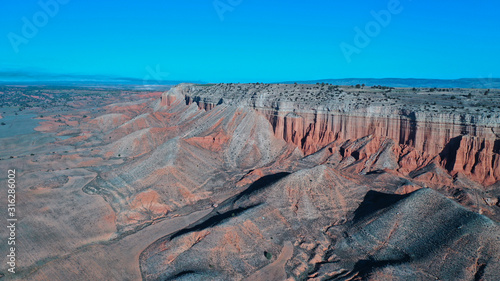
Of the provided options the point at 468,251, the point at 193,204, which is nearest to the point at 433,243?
the point at 468,251

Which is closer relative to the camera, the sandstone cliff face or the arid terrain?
the arid terrain

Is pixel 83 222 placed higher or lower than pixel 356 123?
lower

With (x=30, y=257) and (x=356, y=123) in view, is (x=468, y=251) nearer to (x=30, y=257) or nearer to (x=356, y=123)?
(x=356, y=123)

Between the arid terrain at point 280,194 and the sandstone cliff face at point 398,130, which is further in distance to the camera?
the sandstone cliff face at point 398,130

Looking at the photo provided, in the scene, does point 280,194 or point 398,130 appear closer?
point 280,194
